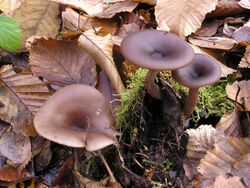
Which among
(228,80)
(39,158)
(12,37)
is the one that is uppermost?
(12,37)

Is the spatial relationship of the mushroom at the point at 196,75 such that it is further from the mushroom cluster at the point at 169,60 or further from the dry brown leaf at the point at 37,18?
the dry brown leaf at the point at 37,18

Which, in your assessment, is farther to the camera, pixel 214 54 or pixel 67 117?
pixel 214 54

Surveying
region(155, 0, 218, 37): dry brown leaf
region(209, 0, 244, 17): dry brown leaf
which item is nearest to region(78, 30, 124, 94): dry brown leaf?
region(155, 0, 218, 37): dry brown leaf

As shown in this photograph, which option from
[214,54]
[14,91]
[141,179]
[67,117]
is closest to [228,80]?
[214,54]

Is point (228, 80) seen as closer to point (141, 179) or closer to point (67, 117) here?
point (141, 179)

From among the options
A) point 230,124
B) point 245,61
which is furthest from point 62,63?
point 245,61

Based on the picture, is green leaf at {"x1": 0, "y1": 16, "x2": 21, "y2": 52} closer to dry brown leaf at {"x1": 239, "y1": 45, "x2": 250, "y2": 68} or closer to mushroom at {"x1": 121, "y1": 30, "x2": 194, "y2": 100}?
mushroom at {"x1": 121, "y1": 30, "x2": 194, "y2": 100}
